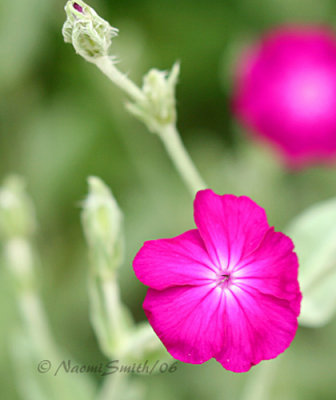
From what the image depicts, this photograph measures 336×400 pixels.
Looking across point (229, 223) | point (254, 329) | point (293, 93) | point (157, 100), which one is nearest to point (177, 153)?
point (157, 100)

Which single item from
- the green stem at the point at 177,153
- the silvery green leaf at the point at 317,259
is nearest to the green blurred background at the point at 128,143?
the silvery green leaf at the point at 317,259

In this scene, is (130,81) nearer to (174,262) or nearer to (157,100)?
(157,100)

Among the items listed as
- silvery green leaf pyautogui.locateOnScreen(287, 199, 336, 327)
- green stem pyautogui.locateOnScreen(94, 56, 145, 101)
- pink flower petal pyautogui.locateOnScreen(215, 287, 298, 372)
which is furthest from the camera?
silvery green leaf pyautogui.locateOnScreen(287, 199, 336, 327)

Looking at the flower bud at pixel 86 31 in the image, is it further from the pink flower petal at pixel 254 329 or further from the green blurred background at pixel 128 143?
the green blurred background at pixel 128 143

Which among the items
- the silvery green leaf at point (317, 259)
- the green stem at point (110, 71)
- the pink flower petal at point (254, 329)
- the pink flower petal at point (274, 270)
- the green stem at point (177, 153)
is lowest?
the pink flower petal at point (254, 329)

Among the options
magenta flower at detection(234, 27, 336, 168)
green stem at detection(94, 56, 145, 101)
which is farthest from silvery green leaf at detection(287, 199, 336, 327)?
magenta flower at detection(234, 27, 336, 168)

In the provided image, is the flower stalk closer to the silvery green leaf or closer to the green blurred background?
the silvery green leaf

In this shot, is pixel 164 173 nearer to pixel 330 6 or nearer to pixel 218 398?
pixel 218 398
